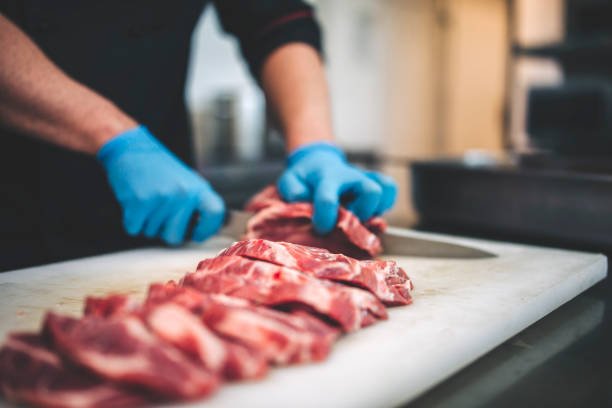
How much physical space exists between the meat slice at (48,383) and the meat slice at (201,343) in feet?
0.35

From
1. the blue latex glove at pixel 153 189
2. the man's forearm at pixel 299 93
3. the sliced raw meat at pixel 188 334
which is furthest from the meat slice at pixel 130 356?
the man's forearm at pixel 299 93

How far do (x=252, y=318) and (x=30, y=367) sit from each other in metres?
0.35

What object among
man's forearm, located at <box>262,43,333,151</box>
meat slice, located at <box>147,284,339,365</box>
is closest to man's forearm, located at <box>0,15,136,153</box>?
man's forearm, located at <box>262,43,333,151</box>

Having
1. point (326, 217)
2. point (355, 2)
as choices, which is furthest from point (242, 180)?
Answer: point (355, 2)

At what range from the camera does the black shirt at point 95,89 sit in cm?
189

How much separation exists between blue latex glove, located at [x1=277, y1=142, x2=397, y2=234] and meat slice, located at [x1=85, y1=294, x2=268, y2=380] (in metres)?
0.76

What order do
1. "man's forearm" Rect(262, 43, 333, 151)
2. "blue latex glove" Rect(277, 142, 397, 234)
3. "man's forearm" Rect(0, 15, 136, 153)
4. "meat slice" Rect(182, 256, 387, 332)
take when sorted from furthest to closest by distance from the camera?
"man's forearm" Rect(262, 43, 333, 151) → "blue latex glove" Rect(277, 142, 397, 234) → "man's forearm" Rect(0, 15, 136, 153) → "meat slice" Rect(182, 256, 387, 332)

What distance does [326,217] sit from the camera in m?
1.67

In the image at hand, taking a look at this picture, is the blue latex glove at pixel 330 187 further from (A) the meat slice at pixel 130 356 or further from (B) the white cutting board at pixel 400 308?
(A) the meat slice at pixel 130 356

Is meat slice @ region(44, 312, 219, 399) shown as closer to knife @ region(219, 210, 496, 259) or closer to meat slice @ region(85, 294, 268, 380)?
meat slice @ region(85, 294, 268, 380)

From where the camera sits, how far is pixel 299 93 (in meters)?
2.26

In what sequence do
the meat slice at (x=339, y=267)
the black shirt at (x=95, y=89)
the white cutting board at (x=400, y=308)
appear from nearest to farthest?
the white cutting board at (x=400, y=308) < the meat slice at (x=339, y=267) < the black shirt at (x=95, y=89)

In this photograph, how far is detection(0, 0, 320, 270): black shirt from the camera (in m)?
1.89

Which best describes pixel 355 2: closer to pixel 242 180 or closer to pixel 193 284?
pixel 242 180
